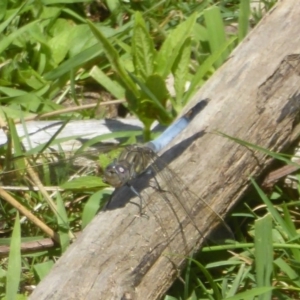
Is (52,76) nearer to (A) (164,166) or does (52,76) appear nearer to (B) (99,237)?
(A) (164,166)

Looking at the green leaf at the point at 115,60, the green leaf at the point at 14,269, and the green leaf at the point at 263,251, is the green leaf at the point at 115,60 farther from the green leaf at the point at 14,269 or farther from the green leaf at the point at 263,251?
the green leaf at the point at 263,251

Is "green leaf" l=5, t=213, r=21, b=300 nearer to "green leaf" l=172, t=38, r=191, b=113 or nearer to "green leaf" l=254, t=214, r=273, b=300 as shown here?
"green leaf" l=254, t=214, r=273, b=300

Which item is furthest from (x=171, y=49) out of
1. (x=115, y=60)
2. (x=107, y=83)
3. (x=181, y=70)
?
(x=107, y=83)

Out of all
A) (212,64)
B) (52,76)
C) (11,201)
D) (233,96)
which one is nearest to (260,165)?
(233,96)

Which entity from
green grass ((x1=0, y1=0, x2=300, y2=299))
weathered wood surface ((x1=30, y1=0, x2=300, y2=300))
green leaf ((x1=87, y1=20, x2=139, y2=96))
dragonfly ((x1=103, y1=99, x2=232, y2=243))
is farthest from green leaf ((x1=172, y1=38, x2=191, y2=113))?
dragonfly ((x1=103, y1=99, x2=232, y2=243))

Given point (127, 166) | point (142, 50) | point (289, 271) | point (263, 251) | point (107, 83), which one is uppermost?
point (142, 50)

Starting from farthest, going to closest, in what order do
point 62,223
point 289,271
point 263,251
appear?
point 62,223, point 289,271, point 263,251

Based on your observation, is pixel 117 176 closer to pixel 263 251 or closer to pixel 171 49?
pixel 263 251
